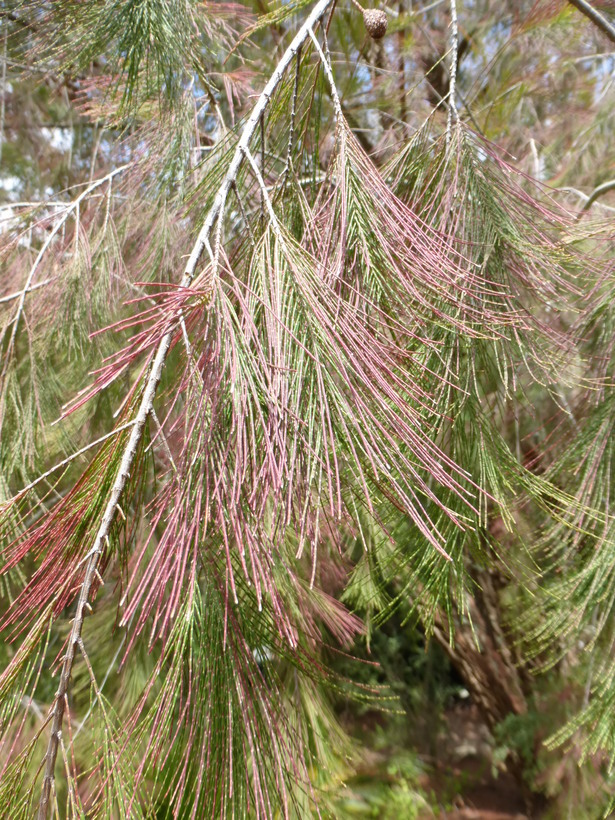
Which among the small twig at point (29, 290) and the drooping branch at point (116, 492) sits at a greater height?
the drooping branch at point (116, 492)

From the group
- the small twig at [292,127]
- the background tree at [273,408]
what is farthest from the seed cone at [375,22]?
the small twig at [292,127]

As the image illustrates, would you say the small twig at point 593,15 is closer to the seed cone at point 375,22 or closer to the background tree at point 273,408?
the background tree at point 273,408

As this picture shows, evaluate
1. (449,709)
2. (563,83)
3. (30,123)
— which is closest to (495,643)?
(449,709)

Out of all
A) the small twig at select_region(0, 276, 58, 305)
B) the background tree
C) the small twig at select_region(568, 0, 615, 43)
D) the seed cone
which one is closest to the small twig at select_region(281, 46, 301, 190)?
the background tree

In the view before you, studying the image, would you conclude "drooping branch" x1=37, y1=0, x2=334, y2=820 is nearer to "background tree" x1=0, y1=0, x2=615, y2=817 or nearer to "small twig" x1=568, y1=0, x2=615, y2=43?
"background tree" x1=0, y1=0, x2=615, y2=817

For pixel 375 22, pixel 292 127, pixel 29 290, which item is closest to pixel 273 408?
pixel 292 127

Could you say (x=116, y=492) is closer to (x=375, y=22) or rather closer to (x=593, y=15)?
(x=375, y=22)

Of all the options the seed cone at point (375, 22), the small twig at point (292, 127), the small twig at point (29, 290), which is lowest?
the small twig at point (29, 290)

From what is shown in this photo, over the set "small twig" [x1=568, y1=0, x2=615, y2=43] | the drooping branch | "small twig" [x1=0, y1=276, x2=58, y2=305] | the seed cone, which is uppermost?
"small twig" [x1=568, y1=0, x2=615, y2=43]
